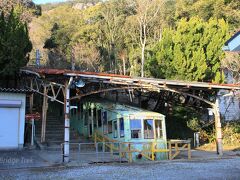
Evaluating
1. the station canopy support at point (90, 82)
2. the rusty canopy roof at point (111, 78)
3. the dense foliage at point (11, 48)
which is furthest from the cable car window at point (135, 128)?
the dense foliage at point (11, 48)

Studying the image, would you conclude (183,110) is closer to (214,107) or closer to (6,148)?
(214,107)

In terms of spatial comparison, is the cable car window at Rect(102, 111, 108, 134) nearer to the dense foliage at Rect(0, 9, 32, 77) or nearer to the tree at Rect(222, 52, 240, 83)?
the dense foliage at Rect(0, 9, 32, 77)

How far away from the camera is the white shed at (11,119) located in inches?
688

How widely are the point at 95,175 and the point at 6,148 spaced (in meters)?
8.63

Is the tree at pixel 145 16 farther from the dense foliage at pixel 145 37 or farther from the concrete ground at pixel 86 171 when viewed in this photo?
the concrete ground at pixel 86 171

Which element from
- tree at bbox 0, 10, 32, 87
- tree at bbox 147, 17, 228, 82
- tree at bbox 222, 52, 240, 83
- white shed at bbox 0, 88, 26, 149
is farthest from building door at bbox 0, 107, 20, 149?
tree at bbox 222, 52, 240, 83

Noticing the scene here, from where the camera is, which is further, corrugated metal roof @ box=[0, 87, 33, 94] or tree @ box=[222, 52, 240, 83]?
tree @ box=[222, 52, 240, 83]

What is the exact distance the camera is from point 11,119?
58.5 feet

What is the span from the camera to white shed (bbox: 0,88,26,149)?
17.5 meters

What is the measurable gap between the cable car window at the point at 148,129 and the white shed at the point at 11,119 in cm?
667

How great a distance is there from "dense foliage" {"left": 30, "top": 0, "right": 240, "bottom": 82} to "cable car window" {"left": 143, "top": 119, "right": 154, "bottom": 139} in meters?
7.49

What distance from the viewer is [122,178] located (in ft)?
32.3

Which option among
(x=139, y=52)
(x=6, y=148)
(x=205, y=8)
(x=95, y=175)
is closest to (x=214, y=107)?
(x=95, y=175)

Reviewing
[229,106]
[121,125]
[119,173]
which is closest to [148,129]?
[121,125]
